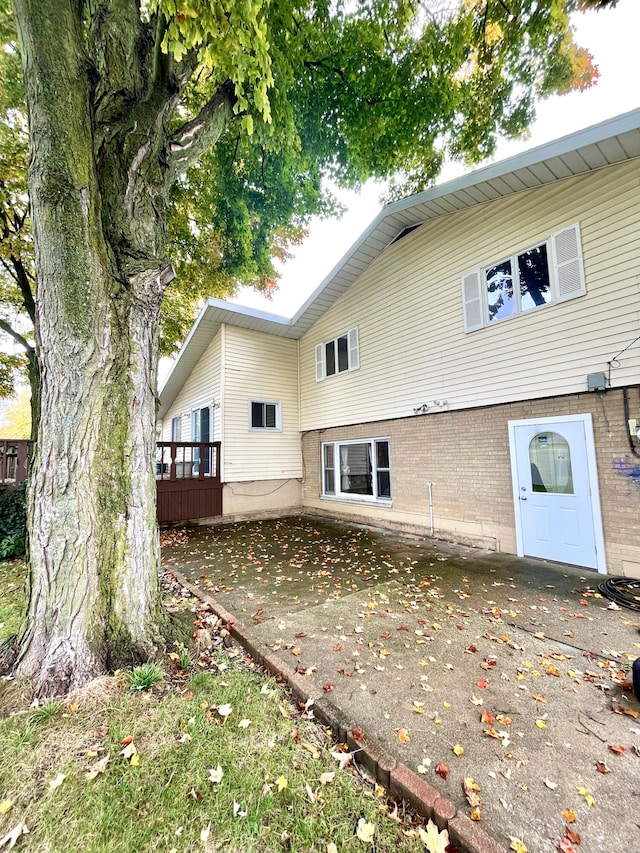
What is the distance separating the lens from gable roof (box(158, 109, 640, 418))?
4.82m

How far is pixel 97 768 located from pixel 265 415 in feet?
31.3

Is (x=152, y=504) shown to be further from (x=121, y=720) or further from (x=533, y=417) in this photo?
(x=533, y=417)

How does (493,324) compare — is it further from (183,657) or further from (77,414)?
(183,657)

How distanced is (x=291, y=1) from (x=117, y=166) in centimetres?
344

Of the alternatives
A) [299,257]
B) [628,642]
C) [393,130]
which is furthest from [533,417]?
[299,257]

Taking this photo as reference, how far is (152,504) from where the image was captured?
3.26 m

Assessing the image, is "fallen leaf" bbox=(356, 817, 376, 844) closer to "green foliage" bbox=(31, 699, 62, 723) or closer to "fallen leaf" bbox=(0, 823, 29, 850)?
"fallen leaf" bbox=(0, 823, 29, 850)

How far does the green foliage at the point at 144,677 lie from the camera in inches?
105

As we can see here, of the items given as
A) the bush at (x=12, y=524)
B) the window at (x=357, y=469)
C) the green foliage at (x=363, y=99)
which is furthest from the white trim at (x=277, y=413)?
the bush at (x=12, y=524)

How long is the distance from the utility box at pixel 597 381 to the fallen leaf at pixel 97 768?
6.65 m

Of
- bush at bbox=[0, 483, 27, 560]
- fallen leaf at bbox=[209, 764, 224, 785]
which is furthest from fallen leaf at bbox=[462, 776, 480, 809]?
bush at bbox=[0, 483, 27, 560]

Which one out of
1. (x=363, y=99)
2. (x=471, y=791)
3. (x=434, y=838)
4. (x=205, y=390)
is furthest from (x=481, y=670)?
(x=205, y=390)

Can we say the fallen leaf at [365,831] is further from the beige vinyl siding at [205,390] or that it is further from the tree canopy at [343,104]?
the beige vinyl siding at [205,390]

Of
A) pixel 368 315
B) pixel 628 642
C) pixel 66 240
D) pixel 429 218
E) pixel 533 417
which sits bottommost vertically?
pixel 628 642
